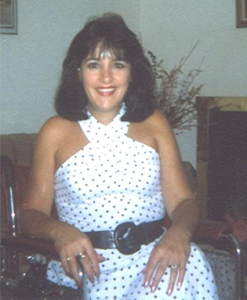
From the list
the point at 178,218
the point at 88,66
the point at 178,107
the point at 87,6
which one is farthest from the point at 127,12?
the point at 178,218

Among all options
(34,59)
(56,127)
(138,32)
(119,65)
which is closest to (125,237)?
(56,127)

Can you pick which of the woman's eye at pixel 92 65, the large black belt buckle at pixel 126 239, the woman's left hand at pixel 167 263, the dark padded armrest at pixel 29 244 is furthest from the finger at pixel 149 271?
the woman's eye at pixel 92 65

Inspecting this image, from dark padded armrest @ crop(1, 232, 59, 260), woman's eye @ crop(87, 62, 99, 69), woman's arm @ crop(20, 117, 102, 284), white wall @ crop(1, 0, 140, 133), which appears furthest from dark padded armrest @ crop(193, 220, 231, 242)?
white wall @ crop(1, 0, 140, 133)

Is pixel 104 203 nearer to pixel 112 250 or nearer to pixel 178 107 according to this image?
pixel 112 250

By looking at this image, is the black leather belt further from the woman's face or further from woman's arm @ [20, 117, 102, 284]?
the woman's face

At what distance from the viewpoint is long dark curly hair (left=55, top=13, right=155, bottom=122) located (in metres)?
1.67

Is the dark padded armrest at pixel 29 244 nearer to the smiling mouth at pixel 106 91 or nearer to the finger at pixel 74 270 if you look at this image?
the finger at pixel 74 270

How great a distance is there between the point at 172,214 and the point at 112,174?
21 cm

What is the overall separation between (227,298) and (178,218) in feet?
1.03

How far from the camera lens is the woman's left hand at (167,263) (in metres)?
1.47

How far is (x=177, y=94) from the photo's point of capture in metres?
3.45

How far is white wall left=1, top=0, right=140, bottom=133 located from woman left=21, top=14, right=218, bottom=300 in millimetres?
1069

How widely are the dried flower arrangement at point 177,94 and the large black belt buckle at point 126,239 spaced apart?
1544mm

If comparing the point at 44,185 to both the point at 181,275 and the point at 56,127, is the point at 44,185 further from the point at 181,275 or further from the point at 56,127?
the point at 181,275
